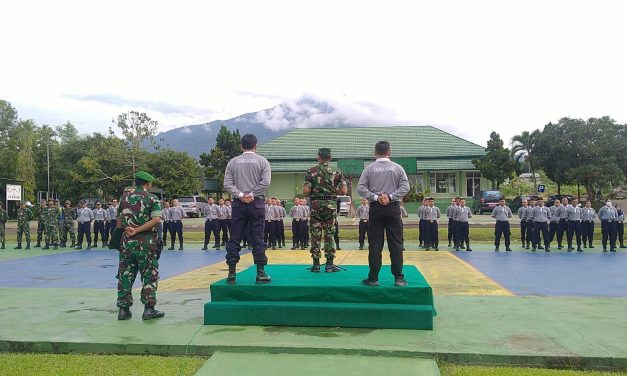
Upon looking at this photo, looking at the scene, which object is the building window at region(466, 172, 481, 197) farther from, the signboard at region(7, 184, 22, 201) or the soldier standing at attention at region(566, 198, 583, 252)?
the signboard at region(7, 184, 22, 201)

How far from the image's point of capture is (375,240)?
574 centimetres

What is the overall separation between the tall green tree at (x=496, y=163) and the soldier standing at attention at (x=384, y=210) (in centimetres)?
3424

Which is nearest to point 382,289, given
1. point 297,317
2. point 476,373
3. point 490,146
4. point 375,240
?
point 375,240

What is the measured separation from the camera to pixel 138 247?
591 cm

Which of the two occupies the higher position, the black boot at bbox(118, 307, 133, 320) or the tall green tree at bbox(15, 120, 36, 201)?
the tall green tree at bbox(15, 120, 36, 201)

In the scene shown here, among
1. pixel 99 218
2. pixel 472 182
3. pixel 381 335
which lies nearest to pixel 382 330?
pixel 381 335

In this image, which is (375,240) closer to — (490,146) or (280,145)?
(490,146)

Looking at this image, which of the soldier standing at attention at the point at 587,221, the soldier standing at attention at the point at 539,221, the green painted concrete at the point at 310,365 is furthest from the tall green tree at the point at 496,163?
the green painted concrete at the point at 310,365

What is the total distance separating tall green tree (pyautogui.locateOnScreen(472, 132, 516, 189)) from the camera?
3759 centimetres

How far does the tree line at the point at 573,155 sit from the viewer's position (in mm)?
33312

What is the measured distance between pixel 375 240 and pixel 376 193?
539 millimetres

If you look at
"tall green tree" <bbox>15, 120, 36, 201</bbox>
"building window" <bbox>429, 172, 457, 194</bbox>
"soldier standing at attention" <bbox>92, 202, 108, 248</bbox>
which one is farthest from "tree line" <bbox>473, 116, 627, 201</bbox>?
"tall green tree" <bbox>15, 120, 36, 201</bbox>

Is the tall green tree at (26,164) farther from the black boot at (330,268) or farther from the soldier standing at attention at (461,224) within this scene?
the black boot at (330,268)

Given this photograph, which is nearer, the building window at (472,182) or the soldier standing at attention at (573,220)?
the soldier standing at attention at (573,220)
